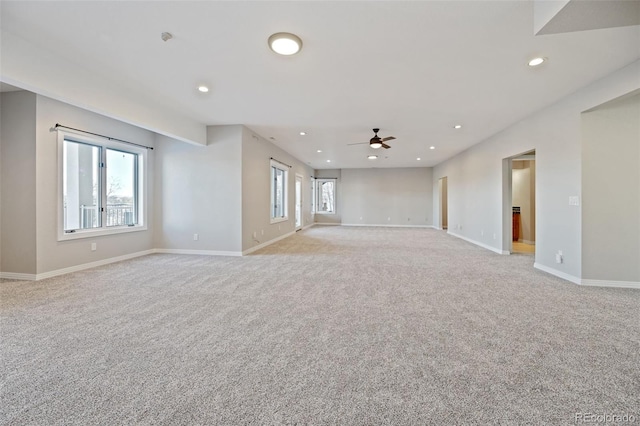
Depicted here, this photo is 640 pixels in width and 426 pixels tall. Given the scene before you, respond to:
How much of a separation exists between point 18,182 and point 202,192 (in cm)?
258

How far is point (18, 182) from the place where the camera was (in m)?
3.82

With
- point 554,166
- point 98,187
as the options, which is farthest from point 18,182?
point 554,166

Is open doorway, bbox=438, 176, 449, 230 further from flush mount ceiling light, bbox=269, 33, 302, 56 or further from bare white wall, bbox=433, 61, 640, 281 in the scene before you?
flush mount ceiling light, bbox=269, 33, 302, 56

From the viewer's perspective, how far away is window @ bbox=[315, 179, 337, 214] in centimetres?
1242

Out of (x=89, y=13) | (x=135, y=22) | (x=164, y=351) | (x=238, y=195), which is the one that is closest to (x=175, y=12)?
(x=135, y=22)

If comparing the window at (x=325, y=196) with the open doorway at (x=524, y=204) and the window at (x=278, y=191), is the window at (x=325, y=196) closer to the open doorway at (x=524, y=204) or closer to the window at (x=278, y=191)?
the window at (x=278, y=191)

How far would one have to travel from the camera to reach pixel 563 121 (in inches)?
153

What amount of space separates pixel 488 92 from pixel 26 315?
5.90 meters

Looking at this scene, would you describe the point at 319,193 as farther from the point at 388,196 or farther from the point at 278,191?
the point at 278,191

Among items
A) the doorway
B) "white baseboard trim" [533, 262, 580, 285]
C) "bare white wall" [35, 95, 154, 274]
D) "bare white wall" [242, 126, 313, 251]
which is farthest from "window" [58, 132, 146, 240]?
"white baseboard trim" [533, 262, 580, 285]

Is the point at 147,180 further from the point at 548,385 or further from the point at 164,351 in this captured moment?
the point at 548,385

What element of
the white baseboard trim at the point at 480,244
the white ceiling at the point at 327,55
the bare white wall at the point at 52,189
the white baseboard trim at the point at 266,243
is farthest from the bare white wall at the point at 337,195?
the bare white wall at the point at 52,189

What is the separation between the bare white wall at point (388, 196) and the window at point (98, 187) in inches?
326

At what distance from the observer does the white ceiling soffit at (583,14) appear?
5.90ft
